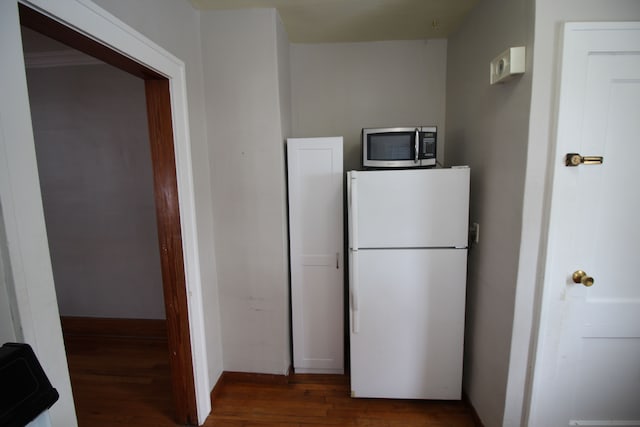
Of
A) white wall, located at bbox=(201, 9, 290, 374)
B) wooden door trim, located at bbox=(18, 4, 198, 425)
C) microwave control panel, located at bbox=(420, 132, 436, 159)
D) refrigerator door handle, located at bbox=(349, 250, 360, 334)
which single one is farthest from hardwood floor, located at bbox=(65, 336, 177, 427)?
microwave control panel, located at bbox=(420, 132, 436, 159)

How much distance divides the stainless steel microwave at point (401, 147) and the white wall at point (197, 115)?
1111mm

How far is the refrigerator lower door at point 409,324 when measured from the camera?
1.66 m

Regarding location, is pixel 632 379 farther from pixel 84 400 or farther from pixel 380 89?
pixel 84 400

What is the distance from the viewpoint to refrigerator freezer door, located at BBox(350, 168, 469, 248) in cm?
159

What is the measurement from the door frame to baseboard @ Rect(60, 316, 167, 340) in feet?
3.86

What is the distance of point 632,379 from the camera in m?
1.31

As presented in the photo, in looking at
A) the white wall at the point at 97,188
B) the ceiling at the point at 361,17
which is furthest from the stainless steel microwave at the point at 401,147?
the white wall at the point at 97,188

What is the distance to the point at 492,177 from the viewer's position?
149 centimetres

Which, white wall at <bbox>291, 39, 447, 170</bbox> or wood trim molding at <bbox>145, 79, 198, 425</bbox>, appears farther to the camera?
white wall at <bbox>291, 39, 447, 170</bbox>

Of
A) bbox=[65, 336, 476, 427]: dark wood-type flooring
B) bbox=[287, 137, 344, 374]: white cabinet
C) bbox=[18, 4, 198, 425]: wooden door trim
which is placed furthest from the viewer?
bbox=[287, 137, 344, 374]: white cabinet

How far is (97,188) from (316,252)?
2.16 m

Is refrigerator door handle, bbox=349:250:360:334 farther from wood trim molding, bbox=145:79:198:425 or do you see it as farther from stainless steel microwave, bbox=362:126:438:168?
wood trim molding, bbox=145:79:198:425

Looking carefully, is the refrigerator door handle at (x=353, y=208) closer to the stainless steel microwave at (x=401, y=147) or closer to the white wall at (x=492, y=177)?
the stainless steel microwave at (x=401, y=147)

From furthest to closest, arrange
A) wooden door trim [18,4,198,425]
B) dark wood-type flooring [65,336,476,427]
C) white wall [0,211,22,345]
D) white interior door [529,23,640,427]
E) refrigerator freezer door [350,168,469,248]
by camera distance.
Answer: dark wood-type flooring [65,336,476,427], refrigerator freezer door [350,168,469,248], wooden door trim [18,4,198,425], white interior door [529,23,640,427], white wall [0,211,22,345]
